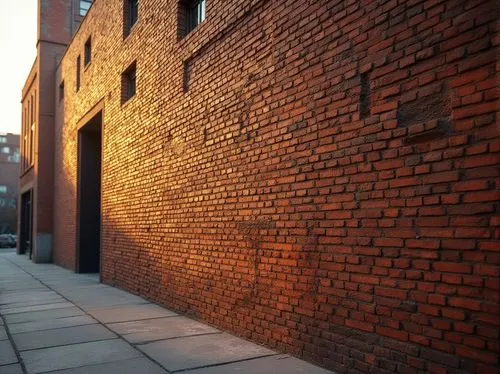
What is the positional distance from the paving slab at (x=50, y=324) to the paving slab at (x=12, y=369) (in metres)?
1.77

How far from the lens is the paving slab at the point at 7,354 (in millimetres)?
4988

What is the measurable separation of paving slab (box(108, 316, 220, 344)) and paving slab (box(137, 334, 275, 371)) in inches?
10.8

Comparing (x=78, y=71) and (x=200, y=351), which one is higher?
(x=78, y=71)

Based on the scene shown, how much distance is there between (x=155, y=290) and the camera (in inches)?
340

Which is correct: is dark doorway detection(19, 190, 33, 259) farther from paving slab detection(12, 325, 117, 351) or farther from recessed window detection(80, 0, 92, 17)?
paving slab detection(12, 325, 117, 351)

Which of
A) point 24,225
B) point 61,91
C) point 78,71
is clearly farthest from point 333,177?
point 24,225

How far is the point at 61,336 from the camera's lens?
241 inches

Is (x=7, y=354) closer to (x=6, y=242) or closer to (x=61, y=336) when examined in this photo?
(x=61, y=336)

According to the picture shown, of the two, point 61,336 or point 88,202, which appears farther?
point 88,202

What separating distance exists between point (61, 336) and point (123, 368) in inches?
73.8

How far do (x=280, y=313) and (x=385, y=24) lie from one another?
3.02m

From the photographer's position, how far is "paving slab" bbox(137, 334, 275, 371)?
4.81m

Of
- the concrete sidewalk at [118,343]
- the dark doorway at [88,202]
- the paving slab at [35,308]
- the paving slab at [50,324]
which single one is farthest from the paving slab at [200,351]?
the dark doorway at [88,202]

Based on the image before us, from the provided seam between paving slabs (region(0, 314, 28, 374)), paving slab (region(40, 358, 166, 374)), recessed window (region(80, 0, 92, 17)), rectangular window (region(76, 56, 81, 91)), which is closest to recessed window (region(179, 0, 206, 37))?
seam between paving slabs (region(0, 314, 28, 374))
